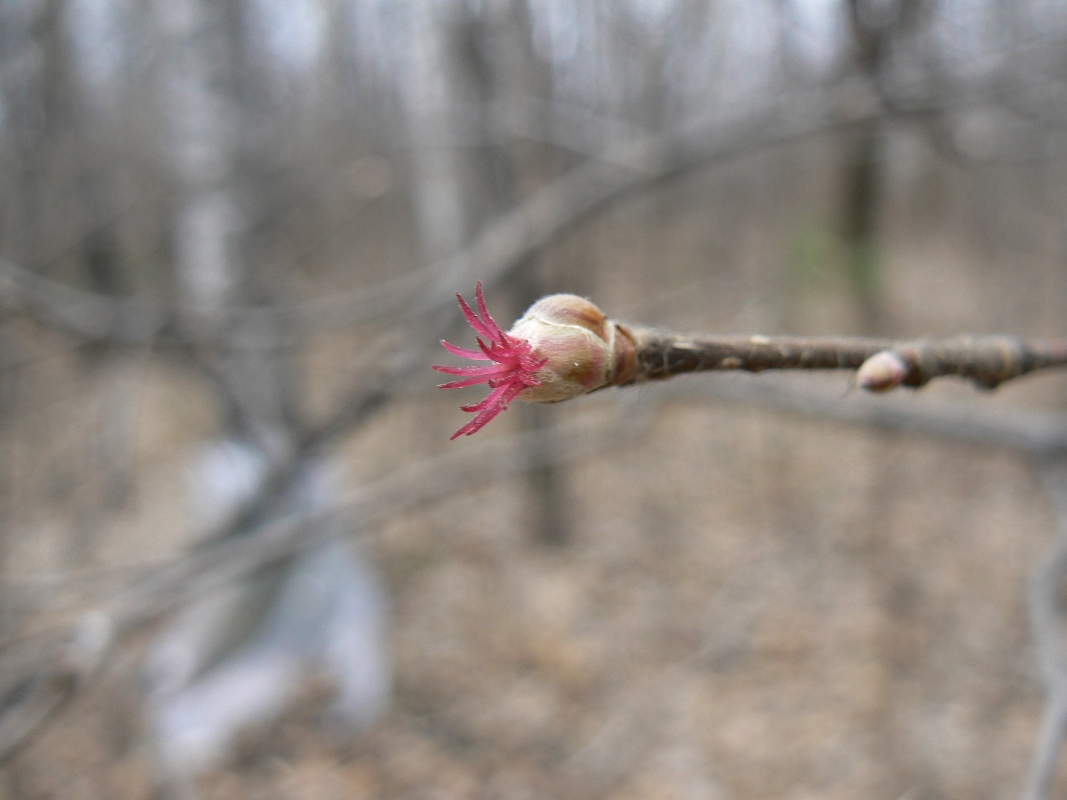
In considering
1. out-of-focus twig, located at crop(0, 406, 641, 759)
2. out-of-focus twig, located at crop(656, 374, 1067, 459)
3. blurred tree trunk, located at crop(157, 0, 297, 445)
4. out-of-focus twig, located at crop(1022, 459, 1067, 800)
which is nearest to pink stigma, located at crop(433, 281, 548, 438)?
out-of-focus twig, located at crop(1022, 459, 1067, 800)

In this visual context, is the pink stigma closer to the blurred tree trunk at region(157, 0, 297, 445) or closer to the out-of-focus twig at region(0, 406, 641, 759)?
the out-of-focus twig at region(0, 406, 641, 759)

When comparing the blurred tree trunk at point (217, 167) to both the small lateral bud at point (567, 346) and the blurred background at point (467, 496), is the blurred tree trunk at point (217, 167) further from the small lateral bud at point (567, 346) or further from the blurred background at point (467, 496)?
the small lateral bud at point (567, 346)

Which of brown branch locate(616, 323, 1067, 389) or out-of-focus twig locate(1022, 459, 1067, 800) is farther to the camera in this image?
out-of-focus twig locate(1022, 459, 1067, 800)

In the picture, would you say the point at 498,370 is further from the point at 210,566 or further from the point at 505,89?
the point at 505,89

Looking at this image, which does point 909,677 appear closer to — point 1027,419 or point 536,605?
point 536,605

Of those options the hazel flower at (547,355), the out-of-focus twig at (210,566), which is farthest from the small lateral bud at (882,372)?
the out-of-focus twig at (210,566)

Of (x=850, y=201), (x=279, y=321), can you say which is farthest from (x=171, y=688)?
(x=850, y=201)

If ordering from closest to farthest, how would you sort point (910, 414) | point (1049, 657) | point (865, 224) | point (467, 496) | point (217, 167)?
1. point (1049, 657)
2. point (910, 414)
3. point (217, 167)
4. point (467, 496)
5. point (865, 224)

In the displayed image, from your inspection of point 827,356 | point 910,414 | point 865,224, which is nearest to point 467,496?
point 910,414
